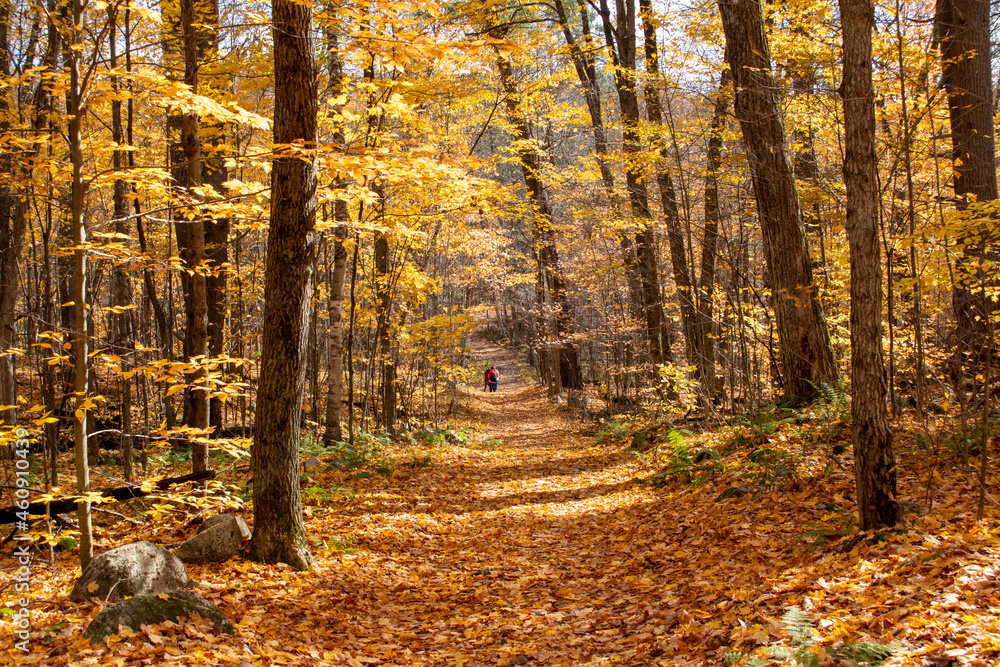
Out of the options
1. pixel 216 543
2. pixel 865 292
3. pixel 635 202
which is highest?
pixel 635 202

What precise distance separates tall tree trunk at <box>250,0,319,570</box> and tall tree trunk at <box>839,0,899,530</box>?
13.4 ft

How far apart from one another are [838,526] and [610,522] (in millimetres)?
2843

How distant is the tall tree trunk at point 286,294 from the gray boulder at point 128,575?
836mm

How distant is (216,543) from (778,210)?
7.67 m

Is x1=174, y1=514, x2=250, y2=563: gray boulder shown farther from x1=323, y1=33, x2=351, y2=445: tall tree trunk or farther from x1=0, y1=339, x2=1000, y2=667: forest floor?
x1=323, y1=33, x2=351, y2=445: tall tree trunk

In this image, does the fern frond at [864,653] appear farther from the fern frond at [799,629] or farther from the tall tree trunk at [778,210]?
the tall tree trunk at [778,210]

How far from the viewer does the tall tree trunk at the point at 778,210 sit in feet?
24.6

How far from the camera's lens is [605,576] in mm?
5055

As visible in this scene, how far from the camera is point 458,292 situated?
3142cm

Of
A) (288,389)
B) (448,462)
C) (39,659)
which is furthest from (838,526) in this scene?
(448,462)

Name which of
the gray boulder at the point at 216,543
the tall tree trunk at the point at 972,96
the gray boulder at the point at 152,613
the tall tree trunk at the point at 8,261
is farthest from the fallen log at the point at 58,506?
the tall tree trunk at the point at 972,96

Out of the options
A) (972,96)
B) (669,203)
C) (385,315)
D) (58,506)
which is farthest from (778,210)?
(58,506)

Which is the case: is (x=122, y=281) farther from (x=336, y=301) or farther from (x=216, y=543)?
(x=216, y=543)

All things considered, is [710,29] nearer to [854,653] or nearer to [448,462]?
[448,462]
